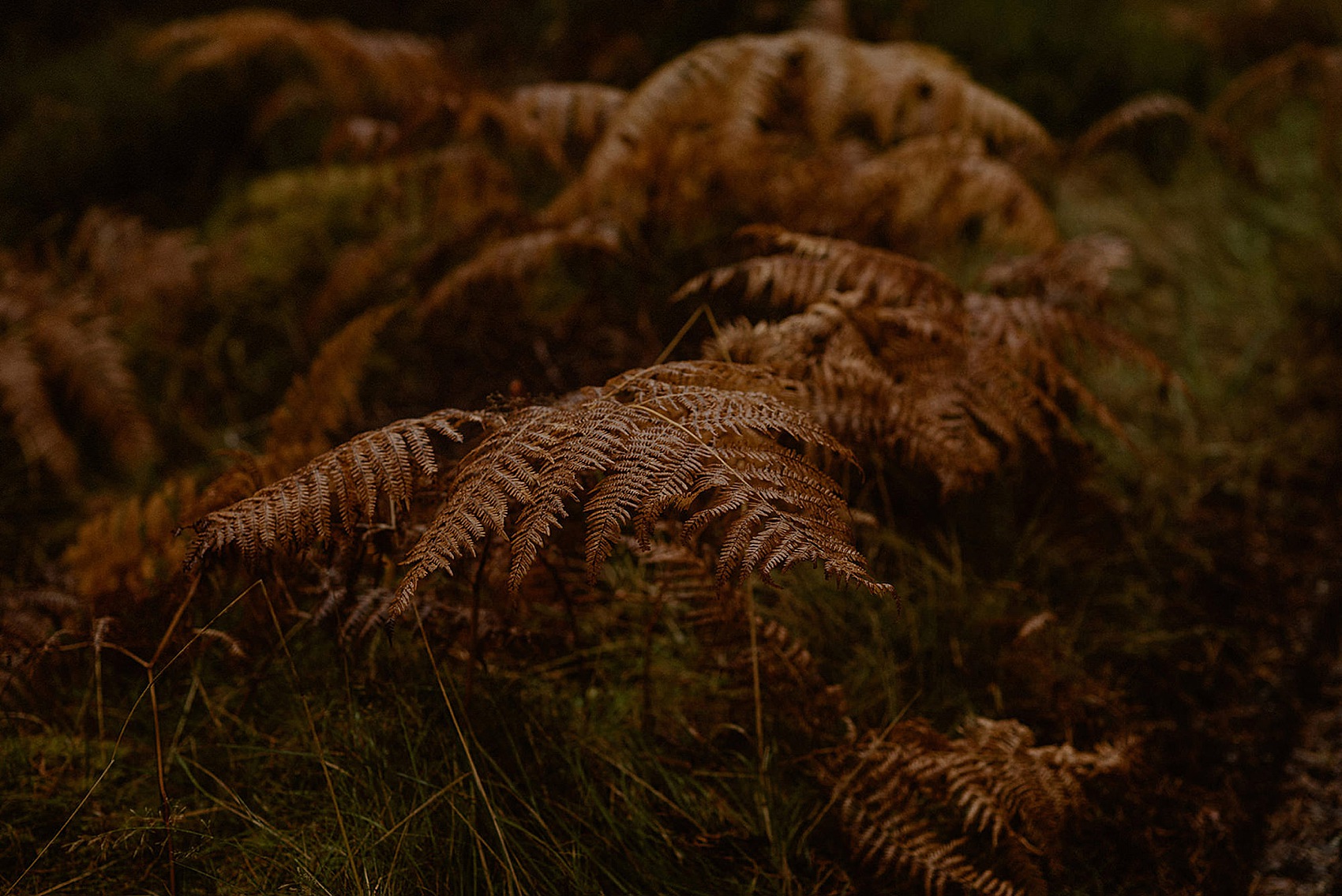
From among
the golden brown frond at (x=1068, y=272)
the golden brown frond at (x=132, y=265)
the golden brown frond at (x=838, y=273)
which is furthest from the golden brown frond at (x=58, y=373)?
the golden brown frond at (x=1068, y=272)

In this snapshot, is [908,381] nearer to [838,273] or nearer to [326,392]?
[838,273]

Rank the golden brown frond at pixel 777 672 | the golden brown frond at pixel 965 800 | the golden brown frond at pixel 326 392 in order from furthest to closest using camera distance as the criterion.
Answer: the golden brown frond at pixel 326 392
the golden brown frond at pixel 777 672
the golden brown frond at pixel 965 800

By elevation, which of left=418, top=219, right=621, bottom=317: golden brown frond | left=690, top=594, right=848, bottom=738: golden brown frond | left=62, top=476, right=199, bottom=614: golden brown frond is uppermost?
left=418, top=219, right=621, bottom=317: golden brown frond

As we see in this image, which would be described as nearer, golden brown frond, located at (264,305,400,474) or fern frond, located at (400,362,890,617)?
fern frond, located at (400,362,890,617)

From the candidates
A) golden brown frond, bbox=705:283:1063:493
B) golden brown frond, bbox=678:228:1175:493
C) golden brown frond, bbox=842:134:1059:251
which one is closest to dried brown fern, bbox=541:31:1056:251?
golden brown frond, bbox=842:134:1059:251

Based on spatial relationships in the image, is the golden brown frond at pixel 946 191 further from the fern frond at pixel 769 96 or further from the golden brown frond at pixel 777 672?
the golden brown frond at pixel 777 672

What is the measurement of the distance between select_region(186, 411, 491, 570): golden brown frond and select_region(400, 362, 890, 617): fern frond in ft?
0.30

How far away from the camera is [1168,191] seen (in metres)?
3.75

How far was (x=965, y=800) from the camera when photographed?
5.32 feet

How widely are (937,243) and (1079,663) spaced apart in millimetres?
1608

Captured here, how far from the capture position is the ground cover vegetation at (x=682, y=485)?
1654 millimetres

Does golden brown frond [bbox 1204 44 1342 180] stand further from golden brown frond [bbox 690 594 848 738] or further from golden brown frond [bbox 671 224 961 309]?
golden brown frond [bbox 690 594 848 738]

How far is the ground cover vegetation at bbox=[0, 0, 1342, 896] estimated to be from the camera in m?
1.65

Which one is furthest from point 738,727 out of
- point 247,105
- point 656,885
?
point 247,105
